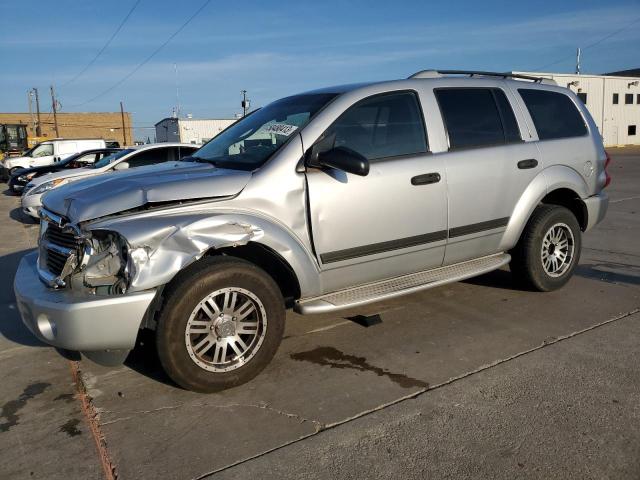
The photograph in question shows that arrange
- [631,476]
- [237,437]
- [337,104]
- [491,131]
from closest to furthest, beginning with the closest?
[631,476]
[237,437]
[337,104]
[491,131]

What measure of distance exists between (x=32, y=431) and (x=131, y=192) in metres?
1.43

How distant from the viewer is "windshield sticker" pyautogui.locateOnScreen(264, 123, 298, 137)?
3758 mm

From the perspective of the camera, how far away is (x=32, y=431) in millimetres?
2965

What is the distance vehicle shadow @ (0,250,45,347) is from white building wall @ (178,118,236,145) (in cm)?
4572

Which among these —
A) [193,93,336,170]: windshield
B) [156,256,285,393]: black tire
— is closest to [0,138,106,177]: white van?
[193,93,336,170]: windshield

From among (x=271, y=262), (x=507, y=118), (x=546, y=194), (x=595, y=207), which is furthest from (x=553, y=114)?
(x=271, y=262)

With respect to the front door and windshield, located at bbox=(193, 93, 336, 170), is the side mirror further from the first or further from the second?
windshield, located at bbox=(193, 93, 336, 170)

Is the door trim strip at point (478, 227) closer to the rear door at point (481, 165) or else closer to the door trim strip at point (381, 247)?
the rear door at point (481, 165)

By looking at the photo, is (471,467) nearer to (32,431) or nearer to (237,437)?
(237,437)

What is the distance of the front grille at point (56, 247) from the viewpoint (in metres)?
3.23

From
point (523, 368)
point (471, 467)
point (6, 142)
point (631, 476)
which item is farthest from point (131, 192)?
point (6, 142)

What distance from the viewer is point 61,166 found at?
48.8 ft

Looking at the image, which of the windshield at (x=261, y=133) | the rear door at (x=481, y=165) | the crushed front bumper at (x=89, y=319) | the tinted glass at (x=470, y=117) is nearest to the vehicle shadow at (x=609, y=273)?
the rear door at (x=481, y=165)

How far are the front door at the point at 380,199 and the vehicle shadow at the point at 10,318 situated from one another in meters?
2.52
